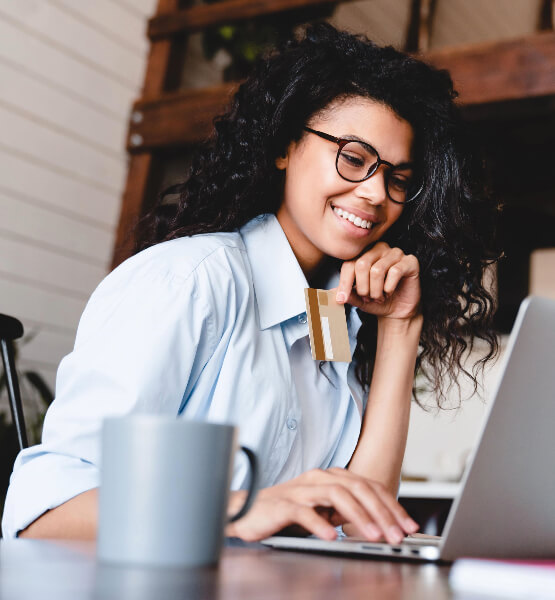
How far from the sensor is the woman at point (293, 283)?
3.44 feet

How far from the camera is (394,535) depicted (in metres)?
0.72

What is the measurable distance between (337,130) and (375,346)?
464 mm

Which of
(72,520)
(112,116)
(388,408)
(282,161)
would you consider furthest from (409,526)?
(112,116)

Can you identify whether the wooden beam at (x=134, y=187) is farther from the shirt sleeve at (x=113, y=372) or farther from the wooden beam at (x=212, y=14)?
the shirt sleeve at (x=113, y=372)

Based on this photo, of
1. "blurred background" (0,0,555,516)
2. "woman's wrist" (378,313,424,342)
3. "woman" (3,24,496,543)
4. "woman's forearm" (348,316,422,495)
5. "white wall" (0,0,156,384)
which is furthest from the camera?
"white wall" (0,0,156,384)

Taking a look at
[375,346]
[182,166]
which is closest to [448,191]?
[375,346]

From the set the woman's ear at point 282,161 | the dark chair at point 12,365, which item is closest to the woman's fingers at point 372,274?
the woman's ear at point 282,161

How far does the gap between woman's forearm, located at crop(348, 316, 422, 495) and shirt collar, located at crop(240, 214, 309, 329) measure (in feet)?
0.68

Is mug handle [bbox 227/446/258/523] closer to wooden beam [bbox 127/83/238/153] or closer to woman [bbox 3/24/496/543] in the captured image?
woman [bbox 3/24/496/543]

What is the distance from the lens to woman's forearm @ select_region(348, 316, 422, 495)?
141cm

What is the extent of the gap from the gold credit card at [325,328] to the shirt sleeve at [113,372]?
168 mm

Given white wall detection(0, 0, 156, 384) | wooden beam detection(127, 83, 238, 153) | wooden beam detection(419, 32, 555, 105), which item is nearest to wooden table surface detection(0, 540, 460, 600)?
wooden beam detection(419, 32, 555, 105)

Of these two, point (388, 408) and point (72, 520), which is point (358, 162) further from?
point (72, 520)

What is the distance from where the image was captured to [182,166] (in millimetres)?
4453
